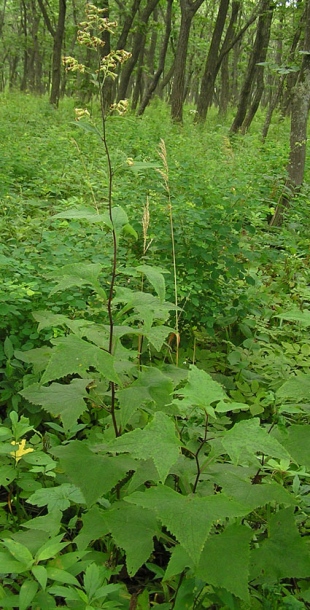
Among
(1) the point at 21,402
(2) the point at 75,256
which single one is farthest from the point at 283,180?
(1) the point at 21,402

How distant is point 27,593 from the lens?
1522 millimetres

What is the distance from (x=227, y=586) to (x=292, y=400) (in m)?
1.57

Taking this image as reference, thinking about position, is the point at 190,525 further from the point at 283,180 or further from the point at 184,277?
the point at 283,180

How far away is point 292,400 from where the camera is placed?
289 cm

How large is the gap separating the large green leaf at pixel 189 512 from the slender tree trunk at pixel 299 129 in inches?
218

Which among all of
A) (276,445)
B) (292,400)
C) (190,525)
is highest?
(276,445)

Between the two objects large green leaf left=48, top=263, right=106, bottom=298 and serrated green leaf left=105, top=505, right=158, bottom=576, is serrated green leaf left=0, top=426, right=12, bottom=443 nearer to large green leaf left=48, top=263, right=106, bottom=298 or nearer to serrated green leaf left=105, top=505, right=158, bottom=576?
serrated green leaf left=105, top=505, right=158, bottom=576

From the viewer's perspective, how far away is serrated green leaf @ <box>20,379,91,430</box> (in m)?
1.75

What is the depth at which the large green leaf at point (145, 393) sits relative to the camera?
1.70m

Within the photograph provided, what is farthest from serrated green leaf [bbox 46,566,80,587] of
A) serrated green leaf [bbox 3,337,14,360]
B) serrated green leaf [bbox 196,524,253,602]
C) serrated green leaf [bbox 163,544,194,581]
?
serrated green leaf [bbox 3,337,14,360]

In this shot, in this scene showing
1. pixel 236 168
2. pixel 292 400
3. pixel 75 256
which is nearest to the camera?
pixel 292 400

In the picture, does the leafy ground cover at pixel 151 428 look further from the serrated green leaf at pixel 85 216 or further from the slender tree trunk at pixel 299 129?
the slender tree trunk at pixel 299 129

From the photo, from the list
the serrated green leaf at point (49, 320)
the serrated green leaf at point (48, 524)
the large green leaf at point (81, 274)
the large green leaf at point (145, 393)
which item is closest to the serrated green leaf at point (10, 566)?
the serrated green leaf at point (48, 524)

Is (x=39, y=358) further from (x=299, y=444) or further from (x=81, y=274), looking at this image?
(x=299, y=444)
